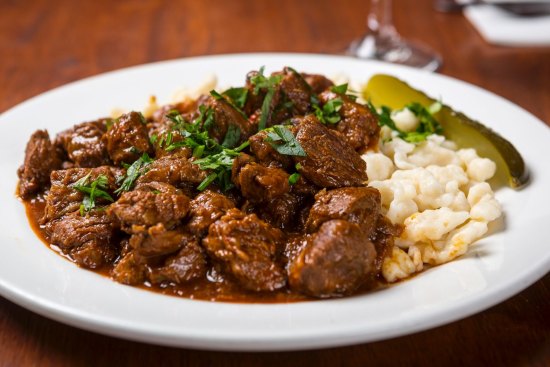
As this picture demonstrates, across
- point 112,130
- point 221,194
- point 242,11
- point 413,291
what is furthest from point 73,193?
point 242,11

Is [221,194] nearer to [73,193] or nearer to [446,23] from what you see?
[73,193]

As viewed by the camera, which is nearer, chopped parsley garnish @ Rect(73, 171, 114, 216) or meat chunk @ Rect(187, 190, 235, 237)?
meat chunk @ Rect(187, 190, 235, 237)

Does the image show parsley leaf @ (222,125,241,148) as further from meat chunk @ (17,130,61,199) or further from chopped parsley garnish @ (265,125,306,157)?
meat chunk @ (17,130,61,199)

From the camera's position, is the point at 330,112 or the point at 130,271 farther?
the point at 330,112

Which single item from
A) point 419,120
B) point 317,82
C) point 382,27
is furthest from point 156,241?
point 382,27

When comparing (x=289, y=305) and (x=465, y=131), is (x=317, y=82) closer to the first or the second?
(x=465, y=131)

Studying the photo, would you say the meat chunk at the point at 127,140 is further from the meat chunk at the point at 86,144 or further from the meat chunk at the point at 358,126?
the meat chunk at the point at 358,126

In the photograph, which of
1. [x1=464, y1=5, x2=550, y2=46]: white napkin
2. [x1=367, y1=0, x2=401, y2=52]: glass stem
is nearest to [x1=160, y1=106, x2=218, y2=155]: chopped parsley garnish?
[x1=367, y1=0, x2=401, y2=52]: glass stem
